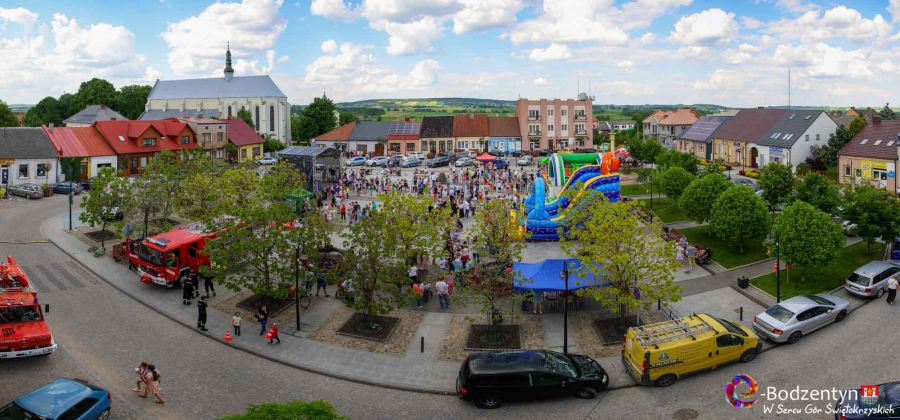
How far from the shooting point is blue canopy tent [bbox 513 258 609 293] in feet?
74.8

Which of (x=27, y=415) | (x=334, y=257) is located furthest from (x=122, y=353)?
(x=334, y=257)

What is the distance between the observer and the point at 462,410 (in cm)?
1691

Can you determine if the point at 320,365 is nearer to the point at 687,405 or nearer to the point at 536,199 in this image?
the point at 687,405

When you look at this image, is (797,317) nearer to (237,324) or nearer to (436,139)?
(237,324)

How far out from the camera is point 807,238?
24719mm

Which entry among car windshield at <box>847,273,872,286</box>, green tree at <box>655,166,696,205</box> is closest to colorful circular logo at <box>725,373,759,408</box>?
car windshield at <box>847,273,872,286</box>

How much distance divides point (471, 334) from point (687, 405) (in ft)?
26.0

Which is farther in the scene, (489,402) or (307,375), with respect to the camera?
(307,375)

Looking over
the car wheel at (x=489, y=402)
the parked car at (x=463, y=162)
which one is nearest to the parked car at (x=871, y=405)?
the car wheel at (x=489, y=402)

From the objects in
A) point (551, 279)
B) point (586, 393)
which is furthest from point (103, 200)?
point (586, 393)

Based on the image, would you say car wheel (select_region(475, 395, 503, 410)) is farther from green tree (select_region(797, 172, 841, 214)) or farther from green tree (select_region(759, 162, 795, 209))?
green tree (select_region(759, 162, 795, 209))

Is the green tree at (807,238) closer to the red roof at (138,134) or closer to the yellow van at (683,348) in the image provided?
the yellow van at (683,348)

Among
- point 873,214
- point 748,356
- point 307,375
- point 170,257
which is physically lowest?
point 307,375

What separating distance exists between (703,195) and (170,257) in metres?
27.8
